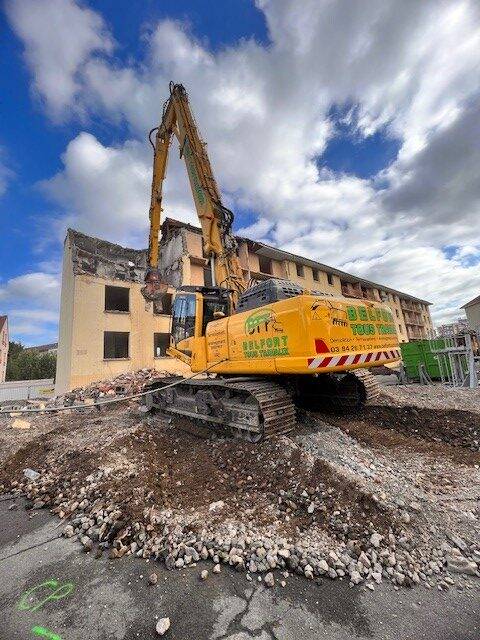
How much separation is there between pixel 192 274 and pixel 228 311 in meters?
16.1

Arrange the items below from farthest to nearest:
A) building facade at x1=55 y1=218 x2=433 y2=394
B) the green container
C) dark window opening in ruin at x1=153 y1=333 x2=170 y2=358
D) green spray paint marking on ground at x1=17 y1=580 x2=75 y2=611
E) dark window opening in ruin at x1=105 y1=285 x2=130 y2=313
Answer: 1. dark window opening in ruin at x1=153 y1=333 x2=170 y2=358
2. dark window opening in ruin at x1=105 y1=285 x2=130 y2=313
3. building facade at x1=55 y1=218 x2=433 y2=394
4. the green container
5. green spray paint marking on ground at x1=17 y1=580 x2=75 y2=611

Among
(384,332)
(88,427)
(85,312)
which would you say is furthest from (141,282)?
(384,332)

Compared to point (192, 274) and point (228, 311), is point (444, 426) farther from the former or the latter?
point (192, 274)

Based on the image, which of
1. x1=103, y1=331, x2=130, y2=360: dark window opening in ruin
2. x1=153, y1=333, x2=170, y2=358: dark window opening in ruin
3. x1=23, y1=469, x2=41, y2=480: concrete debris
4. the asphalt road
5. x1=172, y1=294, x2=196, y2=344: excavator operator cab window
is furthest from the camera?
x1=103, y1=331, x2=130, y2=360: dark window opening in ruin

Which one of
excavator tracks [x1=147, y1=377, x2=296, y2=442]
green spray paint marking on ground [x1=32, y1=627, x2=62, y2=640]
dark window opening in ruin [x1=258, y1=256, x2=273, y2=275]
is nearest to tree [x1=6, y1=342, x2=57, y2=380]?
dark window opening in ruin [x1=258, y1=256, x2=273, y2=275]

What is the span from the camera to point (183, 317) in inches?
331

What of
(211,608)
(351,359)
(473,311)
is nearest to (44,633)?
(211,608)

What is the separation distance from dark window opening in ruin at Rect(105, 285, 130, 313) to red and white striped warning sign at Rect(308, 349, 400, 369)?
17627 millimetres

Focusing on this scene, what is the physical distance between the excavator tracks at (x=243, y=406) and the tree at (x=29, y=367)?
45.9 m

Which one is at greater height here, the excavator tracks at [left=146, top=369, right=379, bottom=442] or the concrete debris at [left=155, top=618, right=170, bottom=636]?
the excavator tracks at [left=146, top=369, right=379, bottom=442]

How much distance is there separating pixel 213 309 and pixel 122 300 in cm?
1713

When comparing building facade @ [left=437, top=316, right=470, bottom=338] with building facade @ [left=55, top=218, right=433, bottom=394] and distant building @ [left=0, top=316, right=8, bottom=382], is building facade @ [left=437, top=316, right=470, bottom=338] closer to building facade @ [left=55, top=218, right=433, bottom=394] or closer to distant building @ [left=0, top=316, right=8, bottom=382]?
building facade @ [left=55, top=218, right=433, bottom=394]

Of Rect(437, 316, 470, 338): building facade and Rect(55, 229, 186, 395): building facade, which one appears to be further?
Rect(55, 229, 186, 395): building facade

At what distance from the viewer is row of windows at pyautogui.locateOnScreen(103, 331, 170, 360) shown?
69.6 feet
